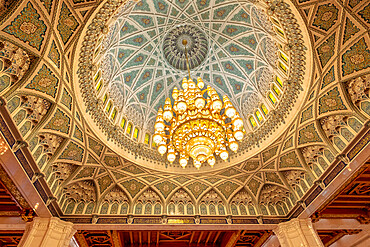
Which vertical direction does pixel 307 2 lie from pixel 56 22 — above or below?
above

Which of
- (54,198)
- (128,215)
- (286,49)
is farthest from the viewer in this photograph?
(128,215)

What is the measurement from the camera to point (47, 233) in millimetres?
9055

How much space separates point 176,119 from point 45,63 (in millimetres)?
4229

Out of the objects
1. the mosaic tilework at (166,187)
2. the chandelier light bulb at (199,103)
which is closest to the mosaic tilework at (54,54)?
the chandelier light bulb at (199,103)

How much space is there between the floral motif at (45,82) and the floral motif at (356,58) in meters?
9.06

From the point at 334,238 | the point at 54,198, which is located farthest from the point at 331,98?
the point at 54,198

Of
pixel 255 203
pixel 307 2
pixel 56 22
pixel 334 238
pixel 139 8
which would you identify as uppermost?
pixel 139 8

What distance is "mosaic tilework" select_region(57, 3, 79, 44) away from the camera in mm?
6570

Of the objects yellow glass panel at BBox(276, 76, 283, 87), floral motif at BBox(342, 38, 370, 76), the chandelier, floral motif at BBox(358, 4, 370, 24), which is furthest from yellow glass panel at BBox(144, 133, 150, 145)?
floral motif at BBox(358, 4, 370, 24)

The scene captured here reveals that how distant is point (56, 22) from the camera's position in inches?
257

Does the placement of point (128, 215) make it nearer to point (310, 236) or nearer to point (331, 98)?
point (310, 236)

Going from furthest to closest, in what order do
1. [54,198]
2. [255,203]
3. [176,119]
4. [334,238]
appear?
[334,238] < [255,203] < [54,198] < [176,119]

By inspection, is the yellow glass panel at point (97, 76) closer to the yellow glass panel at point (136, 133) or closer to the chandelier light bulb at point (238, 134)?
the yellow glass panel at point (136, 133)

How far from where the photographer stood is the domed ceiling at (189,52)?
10.7 meters
